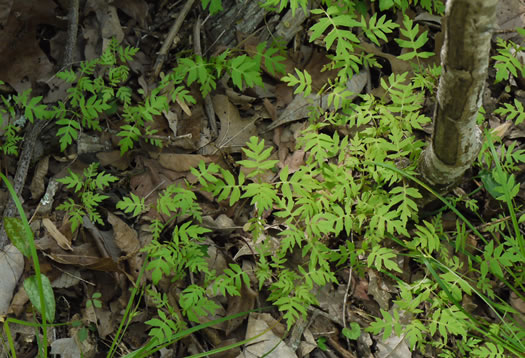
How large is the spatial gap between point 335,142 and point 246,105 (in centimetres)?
84

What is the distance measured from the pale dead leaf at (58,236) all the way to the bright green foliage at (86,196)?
0.11m

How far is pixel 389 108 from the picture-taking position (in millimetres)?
2492

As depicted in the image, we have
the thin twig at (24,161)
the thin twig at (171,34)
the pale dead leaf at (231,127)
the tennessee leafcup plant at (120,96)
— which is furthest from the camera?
the thin twig at (171,34)

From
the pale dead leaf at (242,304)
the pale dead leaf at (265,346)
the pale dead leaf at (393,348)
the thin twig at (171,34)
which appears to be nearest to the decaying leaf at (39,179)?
the thin twig at (171,34)

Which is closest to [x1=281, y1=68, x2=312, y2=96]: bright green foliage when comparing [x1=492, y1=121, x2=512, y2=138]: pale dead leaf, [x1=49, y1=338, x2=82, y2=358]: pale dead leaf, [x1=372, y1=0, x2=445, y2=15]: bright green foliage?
[x1=372, y1=0, x2=445, y2=15]: bright green foliage

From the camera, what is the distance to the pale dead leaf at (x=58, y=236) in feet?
8.60

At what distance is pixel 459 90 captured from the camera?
179 centimetres

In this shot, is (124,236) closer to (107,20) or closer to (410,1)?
(107,20)

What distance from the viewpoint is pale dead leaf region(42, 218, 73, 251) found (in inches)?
103

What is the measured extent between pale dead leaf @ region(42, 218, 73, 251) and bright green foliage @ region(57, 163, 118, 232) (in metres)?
0.11

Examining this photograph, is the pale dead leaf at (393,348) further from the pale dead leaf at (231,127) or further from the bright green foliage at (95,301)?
→ the bright green foliage at (95,301)

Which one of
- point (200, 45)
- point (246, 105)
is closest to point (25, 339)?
point (246, 105)

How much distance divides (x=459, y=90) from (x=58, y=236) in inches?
88.1

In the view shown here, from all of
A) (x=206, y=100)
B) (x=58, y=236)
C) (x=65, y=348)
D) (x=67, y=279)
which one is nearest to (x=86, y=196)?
(x=58, y=236)
